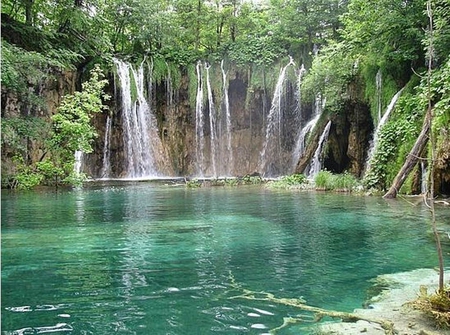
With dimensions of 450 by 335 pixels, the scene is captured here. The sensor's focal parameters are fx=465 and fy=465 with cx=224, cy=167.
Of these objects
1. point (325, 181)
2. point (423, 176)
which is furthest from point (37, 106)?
point (423, 176)

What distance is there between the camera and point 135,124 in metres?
29.1

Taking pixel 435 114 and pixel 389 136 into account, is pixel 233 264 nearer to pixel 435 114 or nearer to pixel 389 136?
pixel 435 114

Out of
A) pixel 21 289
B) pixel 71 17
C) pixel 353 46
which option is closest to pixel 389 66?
pixel 353 46

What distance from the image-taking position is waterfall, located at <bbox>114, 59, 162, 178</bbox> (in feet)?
94.4

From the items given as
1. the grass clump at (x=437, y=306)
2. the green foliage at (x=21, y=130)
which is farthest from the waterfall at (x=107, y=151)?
the grass clump at (x=437, y=306)

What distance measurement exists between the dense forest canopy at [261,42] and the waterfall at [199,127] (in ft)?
5.29

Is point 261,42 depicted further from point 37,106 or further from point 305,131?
point 37,106

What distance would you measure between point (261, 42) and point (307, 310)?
29094 millimetres

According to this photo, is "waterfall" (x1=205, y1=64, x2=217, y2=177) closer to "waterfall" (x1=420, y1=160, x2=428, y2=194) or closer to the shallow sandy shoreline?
"waterfall" (x1=420, y1=160, x2=428, y2=194)

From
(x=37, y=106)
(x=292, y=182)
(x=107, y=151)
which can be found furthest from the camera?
(x=107, y=151)

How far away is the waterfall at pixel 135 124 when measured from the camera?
28766 millimetres

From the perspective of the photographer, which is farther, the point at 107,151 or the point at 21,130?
the point at 107,151

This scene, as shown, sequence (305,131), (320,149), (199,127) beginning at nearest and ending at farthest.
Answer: (320,149), (305,131), (199,127)

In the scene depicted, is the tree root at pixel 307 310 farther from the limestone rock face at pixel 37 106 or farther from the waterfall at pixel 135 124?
the waterfall at pixel 135 124
